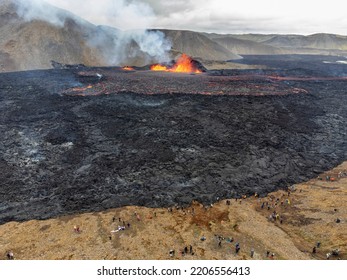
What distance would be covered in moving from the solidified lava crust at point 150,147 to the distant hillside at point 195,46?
126m

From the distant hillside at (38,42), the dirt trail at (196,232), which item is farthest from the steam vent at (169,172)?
A: the distant hillside at (38,42)

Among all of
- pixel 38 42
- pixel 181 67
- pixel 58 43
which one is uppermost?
pixel 58 43

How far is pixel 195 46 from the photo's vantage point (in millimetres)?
174750

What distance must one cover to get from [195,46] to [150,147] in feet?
517

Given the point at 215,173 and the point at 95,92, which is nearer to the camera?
the point at 215,173

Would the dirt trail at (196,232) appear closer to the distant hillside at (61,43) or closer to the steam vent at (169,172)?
the steam vent at (169,172)

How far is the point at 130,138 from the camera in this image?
33312 millimetres

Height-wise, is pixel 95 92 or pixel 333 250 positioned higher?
pixel 95 92

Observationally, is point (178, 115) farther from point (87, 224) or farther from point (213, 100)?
point (87, 224)

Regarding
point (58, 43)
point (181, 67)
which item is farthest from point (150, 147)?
point (58, 43)

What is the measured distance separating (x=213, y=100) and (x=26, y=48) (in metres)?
68.3

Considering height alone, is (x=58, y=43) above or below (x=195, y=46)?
below

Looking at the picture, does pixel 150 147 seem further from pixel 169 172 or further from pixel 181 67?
pixel 181 67

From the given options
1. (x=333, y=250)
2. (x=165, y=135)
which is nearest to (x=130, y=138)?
(x=165, y=135)
